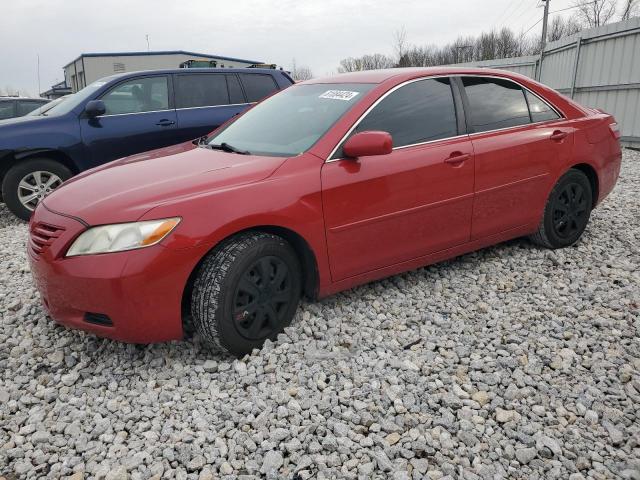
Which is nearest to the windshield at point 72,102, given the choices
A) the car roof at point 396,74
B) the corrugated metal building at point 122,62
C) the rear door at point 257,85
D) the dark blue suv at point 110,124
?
the dark blue suv at point 110,124

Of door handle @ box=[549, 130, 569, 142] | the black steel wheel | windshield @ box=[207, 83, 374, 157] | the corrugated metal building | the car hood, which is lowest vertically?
the black steel wheel

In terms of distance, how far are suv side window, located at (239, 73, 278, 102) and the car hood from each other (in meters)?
4.11

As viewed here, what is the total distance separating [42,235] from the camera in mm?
2877

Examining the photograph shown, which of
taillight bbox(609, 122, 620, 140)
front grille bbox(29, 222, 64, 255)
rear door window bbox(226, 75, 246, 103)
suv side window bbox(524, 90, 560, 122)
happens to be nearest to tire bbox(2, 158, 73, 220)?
rear door window bbox(226, 75, 246, 103)

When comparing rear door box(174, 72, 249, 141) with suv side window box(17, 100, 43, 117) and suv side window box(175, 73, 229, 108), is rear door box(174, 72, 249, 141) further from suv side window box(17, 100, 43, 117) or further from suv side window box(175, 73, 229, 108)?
suv side window box(17, 100, 43, 117)

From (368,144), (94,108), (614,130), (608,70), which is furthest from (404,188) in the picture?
(608,70)

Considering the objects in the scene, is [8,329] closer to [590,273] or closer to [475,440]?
[475,440]

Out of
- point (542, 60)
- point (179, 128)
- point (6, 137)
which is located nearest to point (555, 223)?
point (179, 128)

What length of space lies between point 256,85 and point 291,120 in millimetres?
4106

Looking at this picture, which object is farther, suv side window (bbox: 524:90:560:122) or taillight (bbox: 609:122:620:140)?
taillight (bbox: 609:122:620:140)

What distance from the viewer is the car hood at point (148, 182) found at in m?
2.71

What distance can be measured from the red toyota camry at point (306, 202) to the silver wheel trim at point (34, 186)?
3.19 m

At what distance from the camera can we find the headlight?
8.54ft

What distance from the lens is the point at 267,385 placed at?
2738mm
